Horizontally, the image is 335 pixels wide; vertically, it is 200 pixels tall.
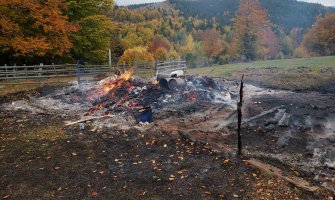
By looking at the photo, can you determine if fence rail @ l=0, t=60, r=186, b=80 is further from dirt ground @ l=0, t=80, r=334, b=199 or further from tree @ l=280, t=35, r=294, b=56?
tree @ l=280, t=35, r=294, b=56

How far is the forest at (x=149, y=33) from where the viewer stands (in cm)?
2402

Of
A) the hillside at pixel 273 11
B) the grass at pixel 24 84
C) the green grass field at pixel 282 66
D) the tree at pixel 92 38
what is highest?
the hillside at pixel 273 11

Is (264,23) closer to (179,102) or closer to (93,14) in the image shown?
(93,14)

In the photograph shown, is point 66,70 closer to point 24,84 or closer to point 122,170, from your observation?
point 24,84

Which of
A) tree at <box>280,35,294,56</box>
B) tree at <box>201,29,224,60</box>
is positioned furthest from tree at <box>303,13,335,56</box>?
tree at <box>201,29,224,60</box>

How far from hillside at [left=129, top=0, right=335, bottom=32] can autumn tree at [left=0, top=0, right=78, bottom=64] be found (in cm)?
10160

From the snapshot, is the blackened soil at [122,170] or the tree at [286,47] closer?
the blackened soil at [122,170]

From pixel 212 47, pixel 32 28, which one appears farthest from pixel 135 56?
pixel 212 47

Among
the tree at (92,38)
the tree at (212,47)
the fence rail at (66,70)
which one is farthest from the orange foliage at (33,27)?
the tree at (212,47)

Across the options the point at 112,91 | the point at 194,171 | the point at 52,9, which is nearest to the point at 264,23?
the point at 52,9

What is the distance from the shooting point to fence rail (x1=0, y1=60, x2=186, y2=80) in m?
22.8

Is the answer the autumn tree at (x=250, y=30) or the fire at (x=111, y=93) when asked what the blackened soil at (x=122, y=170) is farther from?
the autumn tree at (x=250, y=30)

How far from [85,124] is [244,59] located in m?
57.2

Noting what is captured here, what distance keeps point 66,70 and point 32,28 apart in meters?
4.49
